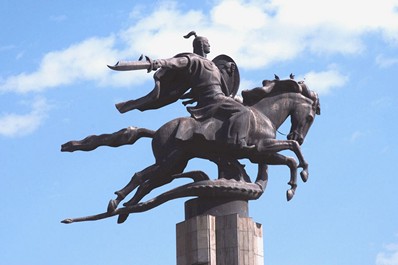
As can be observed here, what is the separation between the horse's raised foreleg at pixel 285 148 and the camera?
21073 millimetres

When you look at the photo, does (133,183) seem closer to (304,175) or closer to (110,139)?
(110,139)

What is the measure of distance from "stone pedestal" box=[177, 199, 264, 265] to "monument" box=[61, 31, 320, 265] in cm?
2

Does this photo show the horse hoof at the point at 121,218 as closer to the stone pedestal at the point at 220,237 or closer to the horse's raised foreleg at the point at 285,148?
the stone pedestal at the point at 220,237

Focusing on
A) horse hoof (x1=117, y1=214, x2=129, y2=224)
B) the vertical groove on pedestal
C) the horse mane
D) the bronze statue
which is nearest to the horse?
the bronze statue

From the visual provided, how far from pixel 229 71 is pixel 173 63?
119 centimetres

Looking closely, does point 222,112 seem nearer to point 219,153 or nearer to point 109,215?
point 219,153

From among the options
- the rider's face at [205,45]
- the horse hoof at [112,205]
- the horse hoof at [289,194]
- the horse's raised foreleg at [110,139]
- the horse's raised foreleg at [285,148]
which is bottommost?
the horse hoof at [112,205]

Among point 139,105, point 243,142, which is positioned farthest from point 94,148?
point 243,142

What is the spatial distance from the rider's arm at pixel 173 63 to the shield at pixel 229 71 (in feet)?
2.77

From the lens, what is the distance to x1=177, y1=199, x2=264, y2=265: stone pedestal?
20.5m

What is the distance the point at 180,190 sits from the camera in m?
21.0

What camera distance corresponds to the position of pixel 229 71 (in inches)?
870

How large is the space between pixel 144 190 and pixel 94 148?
1159 mm

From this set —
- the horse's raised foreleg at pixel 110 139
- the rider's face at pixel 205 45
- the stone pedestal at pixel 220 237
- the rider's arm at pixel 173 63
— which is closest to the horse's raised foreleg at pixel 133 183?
the horse's raised foreleg at pixel 110 139
